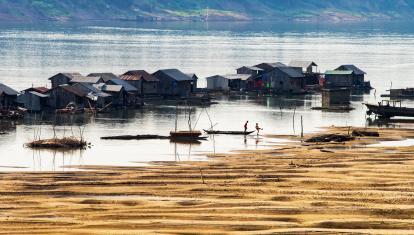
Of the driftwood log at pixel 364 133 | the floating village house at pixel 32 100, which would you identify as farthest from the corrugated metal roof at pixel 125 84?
the driftwood log at pixel 364 133

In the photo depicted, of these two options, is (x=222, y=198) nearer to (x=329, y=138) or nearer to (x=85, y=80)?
(x=329, y=138)

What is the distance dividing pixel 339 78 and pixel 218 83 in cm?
1377

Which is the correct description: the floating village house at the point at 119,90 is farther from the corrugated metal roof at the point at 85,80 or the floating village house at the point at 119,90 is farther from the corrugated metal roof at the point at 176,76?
the corrugated metal roof at the point at 176,76

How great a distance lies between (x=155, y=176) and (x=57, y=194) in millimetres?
5021

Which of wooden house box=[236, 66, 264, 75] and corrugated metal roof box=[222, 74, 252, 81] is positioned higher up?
wooden house box=[236, 66, 264, 75]

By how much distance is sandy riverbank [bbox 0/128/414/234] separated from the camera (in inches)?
999

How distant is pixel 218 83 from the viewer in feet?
327

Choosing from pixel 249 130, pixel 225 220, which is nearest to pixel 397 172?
pixel 225 220

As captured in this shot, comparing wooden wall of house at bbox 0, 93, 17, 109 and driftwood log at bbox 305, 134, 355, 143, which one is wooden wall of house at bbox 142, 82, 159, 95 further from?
driftwood log at bbox 305, 134, 355, 143

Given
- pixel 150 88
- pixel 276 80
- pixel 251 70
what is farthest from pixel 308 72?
pixel 150 88

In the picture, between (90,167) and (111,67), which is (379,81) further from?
(90,167)

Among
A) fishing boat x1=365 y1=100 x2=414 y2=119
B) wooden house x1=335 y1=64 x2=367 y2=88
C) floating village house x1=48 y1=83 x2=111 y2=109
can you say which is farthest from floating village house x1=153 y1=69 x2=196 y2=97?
wooden house x1=335 y1=64 x2=367 y2=88

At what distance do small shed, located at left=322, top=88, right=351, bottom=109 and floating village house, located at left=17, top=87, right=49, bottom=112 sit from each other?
22.3m

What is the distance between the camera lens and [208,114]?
259ft
